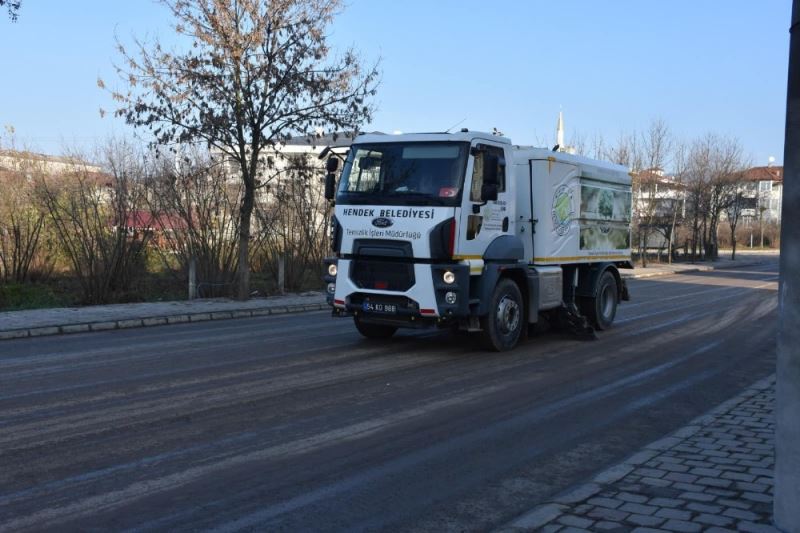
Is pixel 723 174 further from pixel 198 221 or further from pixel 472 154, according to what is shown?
pixel 472 154

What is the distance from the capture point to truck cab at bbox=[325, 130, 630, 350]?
1062 centimetres

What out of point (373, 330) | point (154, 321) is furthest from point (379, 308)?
point (154, 321)

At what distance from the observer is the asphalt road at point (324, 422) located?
197 inches

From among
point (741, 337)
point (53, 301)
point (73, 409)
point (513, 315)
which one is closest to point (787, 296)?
point (73, 409)

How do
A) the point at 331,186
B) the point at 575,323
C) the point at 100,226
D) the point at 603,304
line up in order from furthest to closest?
1. the point at 100,226
2. the point at 603,304
3. the point at 575,323
4. the point at 331,186

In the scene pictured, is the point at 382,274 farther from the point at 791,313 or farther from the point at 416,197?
the point at 791,313

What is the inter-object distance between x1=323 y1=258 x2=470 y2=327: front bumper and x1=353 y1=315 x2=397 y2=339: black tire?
1.49m

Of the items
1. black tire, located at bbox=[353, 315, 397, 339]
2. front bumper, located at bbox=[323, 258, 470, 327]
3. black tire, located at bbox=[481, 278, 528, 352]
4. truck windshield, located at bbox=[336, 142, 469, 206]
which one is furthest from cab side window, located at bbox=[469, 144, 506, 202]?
black tire, located at bbox=[353, 315, 397, 339]

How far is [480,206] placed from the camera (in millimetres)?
10906

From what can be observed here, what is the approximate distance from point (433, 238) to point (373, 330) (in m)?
2.82

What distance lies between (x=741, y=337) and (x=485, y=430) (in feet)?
28.7

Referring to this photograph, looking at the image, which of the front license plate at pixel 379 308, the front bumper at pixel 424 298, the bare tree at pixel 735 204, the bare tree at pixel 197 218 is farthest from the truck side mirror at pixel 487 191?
the bare tree at pixel 735 204

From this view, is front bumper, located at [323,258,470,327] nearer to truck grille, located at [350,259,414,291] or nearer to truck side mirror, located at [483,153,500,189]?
truck grille, located at [350,259,414,291]

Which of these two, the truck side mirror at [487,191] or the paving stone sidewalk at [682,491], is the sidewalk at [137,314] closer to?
the truck side mirror at [487,191]
